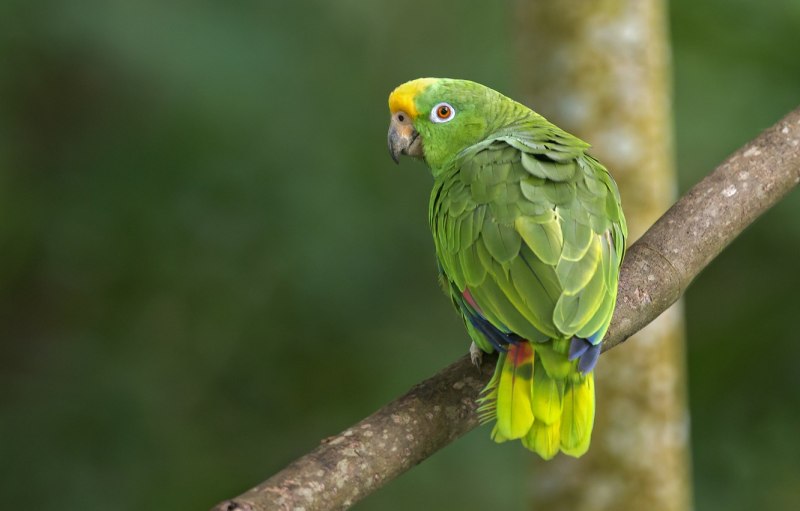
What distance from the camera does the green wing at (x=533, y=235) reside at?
2178 mm

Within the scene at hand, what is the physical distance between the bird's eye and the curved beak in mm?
98

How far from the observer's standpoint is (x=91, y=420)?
4344mm

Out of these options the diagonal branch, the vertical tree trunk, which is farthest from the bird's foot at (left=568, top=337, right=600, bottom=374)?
the vertical tree trunk

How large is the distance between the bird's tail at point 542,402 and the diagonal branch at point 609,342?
0.10 meters

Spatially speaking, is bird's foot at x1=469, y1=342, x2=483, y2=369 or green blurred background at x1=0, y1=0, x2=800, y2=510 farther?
green blurred background at x1=0, y1=0, x2=800, y2=510

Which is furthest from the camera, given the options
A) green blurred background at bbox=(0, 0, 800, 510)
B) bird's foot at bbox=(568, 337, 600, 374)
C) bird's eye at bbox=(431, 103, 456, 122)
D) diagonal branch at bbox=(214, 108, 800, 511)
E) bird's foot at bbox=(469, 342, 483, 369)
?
green blurred background at bbox=(0, 0, 800, 510)

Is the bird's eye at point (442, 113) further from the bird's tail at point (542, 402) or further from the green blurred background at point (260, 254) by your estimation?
the green blurred background at point (260, 254)

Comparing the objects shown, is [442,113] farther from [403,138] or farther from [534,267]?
[534,267]

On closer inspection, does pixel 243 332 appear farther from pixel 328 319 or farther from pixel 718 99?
pixel 718 99

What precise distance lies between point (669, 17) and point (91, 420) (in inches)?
123

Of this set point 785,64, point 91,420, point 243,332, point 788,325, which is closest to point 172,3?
point 243,332

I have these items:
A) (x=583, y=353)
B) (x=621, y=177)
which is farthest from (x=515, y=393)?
(x=621, y=177)

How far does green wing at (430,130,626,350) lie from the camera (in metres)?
2.18

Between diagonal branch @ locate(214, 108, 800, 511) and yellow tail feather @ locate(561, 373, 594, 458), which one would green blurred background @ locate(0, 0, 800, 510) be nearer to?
diagonal branch @ locate(214, 108, 800, 511)
